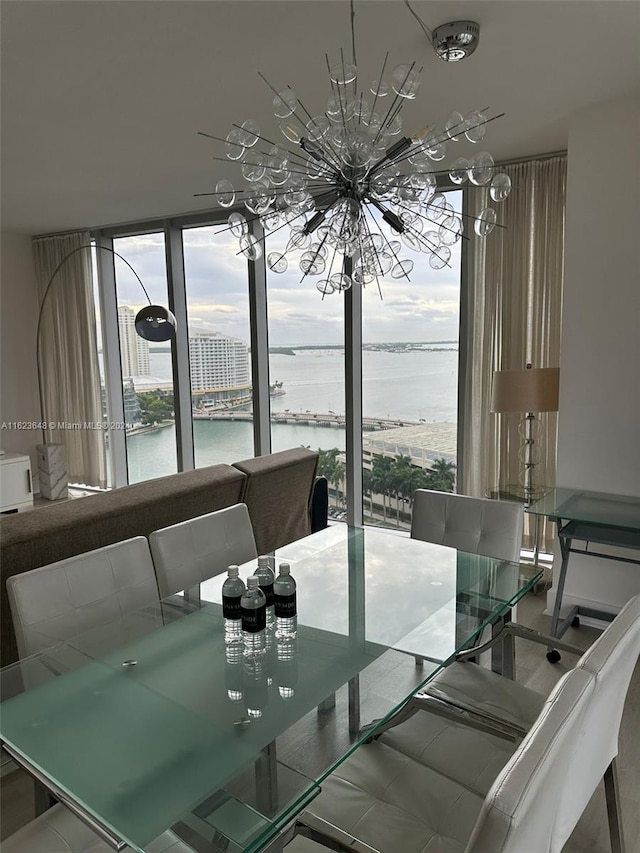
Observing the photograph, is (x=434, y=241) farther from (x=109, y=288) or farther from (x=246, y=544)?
(x=109, y=288)

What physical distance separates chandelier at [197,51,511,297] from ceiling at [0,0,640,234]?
18.1 inches

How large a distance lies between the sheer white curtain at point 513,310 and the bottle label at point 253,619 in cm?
289

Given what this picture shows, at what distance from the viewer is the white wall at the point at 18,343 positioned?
6691mm

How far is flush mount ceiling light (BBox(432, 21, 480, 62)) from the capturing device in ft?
7.92

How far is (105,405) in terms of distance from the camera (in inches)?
263

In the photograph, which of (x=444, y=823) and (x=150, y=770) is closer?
(x=150, y=770)

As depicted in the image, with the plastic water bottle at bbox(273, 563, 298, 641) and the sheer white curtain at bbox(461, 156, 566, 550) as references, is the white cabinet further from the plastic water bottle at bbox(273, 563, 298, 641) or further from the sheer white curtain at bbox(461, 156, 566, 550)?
the plastic water bottle at bbox(273, 563, 298, 641)

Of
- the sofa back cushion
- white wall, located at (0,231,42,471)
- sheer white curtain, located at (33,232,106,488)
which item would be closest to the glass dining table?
the sofa back cushion

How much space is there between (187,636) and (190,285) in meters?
4.59

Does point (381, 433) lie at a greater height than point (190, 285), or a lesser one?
lesser

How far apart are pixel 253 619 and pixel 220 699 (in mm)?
302

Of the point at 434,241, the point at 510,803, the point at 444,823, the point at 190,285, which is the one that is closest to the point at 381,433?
the point at 190,285

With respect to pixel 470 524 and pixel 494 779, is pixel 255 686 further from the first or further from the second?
pixel 470 524

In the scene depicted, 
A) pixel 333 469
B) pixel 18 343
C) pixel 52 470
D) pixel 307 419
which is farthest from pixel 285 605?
pixel 18 343
